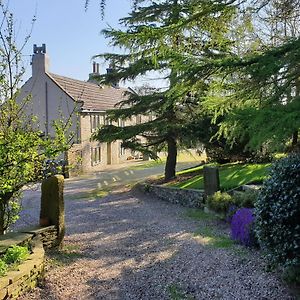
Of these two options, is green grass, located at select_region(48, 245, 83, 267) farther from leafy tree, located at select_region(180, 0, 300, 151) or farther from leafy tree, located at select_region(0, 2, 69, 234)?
leafy tree, located at select_region(180, 0, 300, 151)

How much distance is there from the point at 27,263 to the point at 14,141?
1912 mm

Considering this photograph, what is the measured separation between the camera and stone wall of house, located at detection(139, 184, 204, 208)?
1305 cm

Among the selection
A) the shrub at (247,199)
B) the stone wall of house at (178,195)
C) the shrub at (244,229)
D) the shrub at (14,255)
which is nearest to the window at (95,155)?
the stone wall of house at (178,195)

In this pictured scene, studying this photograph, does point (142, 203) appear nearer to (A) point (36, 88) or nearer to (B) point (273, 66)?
(B) point (273, 66)

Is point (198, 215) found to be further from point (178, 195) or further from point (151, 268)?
point (151, 268)

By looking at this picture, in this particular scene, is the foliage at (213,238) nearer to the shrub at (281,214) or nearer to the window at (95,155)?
the shrub at (281,214)

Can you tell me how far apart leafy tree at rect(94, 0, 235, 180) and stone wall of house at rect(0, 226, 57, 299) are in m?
3.75

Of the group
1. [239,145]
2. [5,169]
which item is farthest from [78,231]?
[239,145]

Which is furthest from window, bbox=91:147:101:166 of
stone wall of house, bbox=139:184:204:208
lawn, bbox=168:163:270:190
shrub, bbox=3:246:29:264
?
shrub, bbox=3:246:29:264

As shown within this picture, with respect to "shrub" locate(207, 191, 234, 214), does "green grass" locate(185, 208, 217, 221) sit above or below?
below

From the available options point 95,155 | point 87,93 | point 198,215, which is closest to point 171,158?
point 198,215

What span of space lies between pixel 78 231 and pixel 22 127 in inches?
153

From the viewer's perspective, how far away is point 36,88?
2758 cm

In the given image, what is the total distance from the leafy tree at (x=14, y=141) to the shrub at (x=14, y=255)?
3.01 feet
